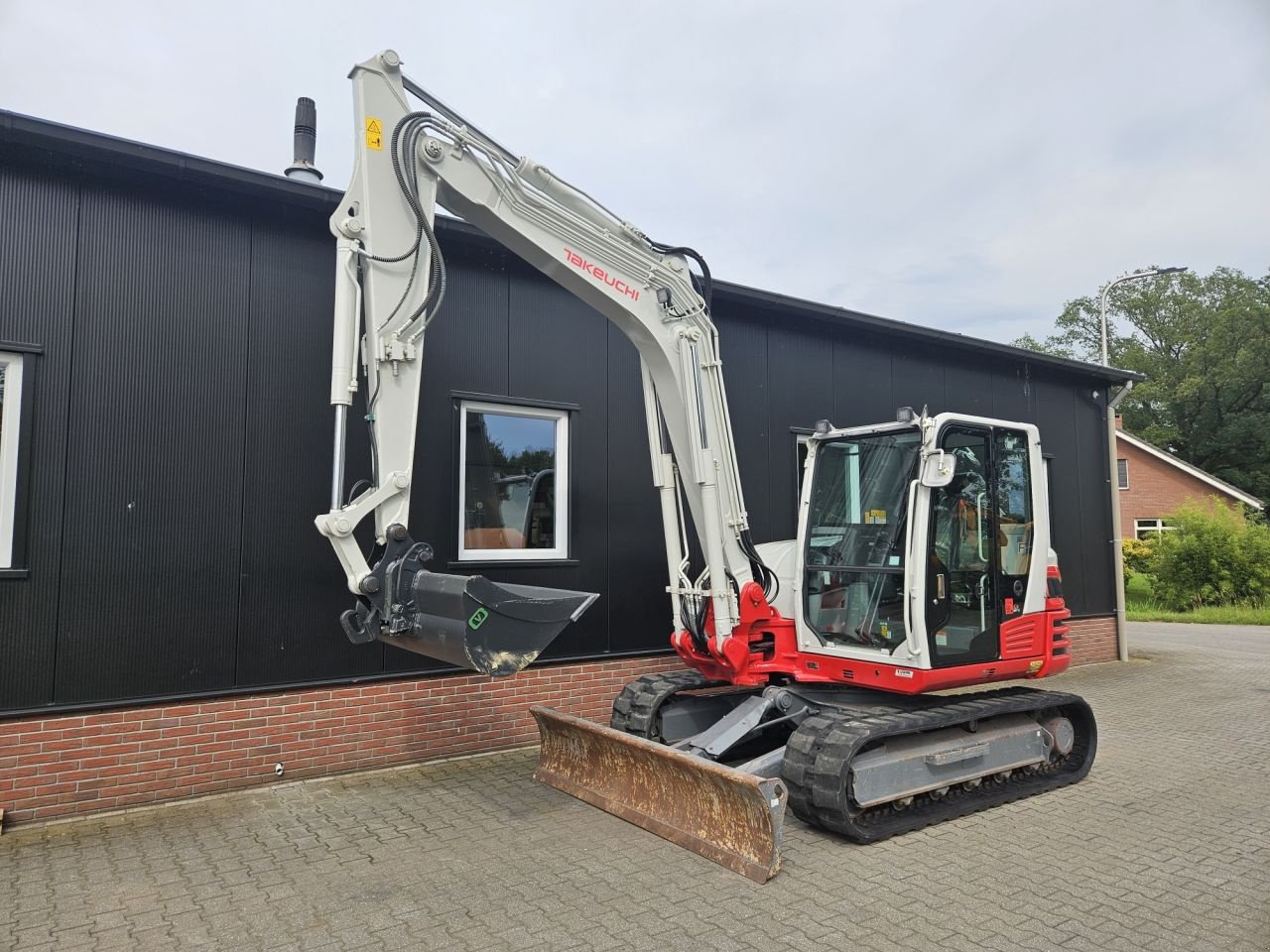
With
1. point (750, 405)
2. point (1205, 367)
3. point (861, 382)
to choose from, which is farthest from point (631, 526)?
point (1205, 367)

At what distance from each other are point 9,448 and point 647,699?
4.25 metres

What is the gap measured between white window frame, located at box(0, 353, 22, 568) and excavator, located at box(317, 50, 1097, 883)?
2.19 metres

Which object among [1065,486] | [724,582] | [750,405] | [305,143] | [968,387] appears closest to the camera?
[724,582]

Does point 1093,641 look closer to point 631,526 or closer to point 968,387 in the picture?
point 968,387

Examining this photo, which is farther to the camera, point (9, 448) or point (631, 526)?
point (631, 526)

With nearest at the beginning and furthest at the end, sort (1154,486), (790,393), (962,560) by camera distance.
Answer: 1. (962,560)
2. (790,393)
3. (1154,486)

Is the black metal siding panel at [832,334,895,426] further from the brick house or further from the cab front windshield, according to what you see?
the brick house

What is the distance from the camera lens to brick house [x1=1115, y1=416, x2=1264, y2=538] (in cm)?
3353

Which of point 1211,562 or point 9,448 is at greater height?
point 9,448

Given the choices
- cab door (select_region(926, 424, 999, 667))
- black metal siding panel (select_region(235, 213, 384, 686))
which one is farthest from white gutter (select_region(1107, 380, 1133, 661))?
black metal siding panel (select_region(235, 213, 384, 686))

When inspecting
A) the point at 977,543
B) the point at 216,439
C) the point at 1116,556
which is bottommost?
the point at 1116,556

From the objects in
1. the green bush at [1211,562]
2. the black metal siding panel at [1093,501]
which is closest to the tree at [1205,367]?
the green bush at [1211,562]

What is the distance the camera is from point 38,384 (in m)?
5.23

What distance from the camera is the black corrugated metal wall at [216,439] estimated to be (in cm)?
525
